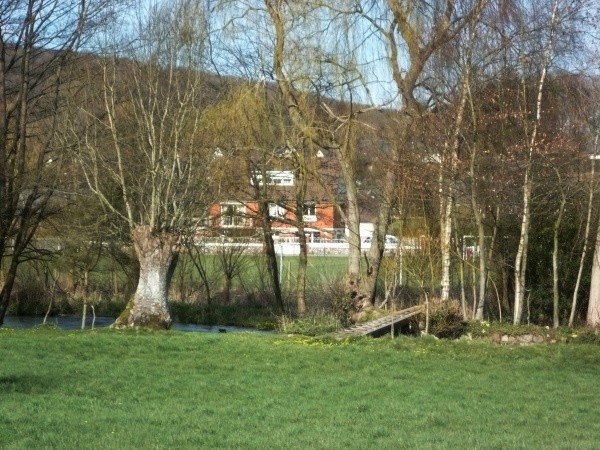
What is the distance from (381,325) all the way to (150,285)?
5.13 m

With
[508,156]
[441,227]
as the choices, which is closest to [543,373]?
[508,156]

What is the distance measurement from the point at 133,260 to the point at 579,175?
580 inches

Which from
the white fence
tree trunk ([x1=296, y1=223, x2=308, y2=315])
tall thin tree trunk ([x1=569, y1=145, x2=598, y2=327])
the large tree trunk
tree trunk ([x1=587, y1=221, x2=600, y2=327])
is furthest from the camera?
tree trunk ([x1=296, y1=223, x2=308, y2=315])

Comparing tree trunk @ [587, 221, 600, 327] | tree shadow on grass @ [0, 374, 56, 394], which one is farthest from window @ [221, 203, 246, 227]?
tree shadow on grass @ [0, 374, 56, 394]

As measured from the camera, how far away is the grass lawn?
833 centimetres

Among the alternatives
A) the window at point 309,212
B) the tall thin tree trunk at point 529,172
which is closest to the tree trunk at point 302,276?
the window at point 309,212

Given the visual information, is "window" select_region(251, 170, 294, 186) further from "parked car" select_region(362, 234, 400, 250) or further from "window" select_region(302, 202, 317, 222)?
"parked car" select_region(362, 234, 400, 250)

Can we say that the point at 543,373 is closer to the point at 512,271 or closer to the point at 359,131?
the point at 512,271

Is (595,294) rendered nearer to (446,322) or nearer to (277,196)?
(446,322)

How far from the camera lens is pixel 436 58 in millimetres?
22656

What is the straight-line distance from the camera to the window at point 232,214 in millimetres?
28228

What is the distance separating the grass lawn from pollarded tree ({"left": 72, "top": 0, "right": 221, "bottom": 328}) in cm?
351

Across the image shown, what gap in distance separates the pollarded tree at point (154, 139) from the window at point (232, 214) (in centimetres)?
362

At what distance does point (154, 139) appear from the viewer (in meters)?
22.1
